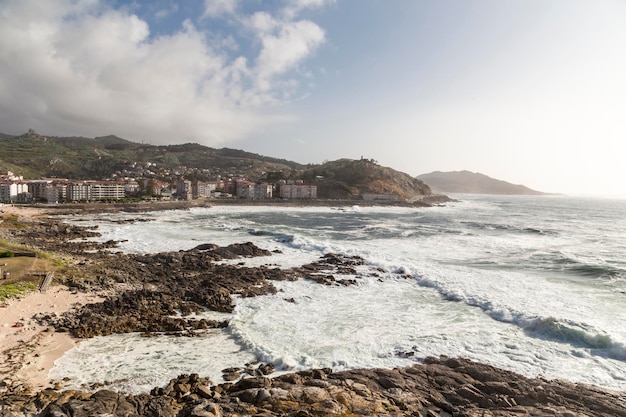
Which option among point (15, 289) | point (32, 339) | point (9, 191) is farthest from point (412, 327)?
point (9, 191)

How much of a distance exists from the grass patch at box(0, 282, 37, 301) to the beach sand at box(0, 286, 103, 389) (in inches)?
15.6

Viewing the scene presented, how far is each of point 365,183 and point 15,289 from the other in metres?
112

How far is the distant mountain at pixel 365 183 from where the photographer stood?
115375mm

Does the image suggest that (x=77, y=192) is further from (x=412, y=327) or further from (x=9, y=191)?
(x=412, y=327)

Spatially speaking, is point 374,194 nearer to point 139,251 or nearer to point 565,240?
point 565,240

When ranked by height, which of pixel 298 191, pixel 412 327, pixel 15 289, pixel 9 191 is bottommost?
pixel 412 327

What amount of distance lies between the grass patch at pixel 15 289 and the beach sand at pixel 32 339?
1.30 ft

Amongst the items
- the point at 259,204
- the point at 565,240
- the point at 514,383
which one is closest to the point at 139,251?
the point at 514,383

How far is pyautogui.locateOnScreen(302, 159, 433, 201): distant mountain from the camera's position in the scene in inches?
4542

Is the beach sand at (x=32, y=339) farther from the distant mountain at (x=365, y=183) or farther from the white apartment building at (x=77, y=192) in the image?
the distant mountain at (x=365, y=183)

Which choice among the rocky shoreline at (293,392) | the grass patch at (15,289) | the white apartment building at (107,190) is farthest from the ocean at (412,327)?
the white apartment building at (107,190)

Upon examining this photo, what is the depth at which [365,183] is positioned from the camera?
122 meters

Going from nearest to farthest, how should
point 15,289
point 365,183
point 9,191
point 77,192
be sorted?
point 15,289, point 9,191, point 77,192, point 365,183

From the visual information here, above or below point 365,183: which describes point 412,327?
below
